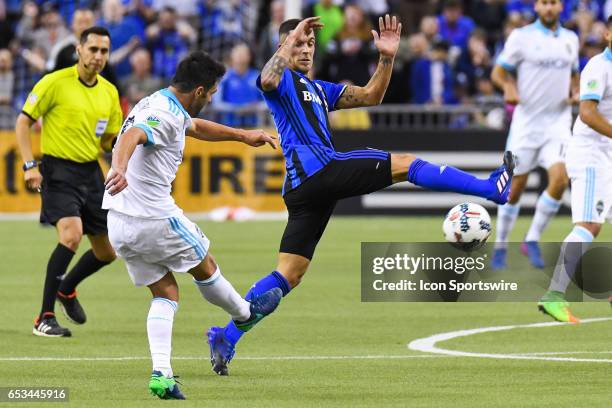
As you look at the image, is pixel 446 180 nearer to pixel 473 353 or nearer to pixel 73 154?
pixel 473 353

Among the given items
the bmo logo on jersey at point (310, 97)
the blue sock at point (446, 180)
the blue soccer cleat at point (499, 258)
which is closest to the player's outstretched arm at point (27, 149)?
the bmo logo on jersey at point (310, 97)

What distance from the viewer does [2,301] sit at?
13.7 metres

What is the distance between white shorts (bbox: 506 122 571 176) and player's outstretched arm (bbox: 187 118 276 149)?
682cm

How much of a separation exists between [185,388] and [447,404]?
1622 millimetres

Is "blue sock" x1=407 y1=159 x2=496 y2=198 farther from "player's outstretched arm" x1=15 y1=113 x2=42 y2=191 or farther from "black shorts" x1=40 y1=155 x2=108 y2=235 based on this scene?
"black shorts" x1=40 y1=155 x2=108 y2=235

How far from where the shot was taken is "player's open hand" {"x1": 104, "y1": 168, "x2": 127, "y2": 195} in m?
7.91

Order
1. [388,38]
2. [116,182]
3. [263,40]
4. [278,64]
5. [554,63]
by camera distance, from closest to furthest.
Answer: [116,182], [278,64], [388,38], [554,63], [263,40]

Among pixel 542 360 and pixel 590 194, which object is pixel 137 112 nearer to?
pixel 542 360

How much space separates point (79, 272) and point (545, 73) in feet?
19.5

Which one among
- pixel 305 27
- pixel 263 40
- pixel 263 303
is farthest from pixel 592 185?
pixel 263 40

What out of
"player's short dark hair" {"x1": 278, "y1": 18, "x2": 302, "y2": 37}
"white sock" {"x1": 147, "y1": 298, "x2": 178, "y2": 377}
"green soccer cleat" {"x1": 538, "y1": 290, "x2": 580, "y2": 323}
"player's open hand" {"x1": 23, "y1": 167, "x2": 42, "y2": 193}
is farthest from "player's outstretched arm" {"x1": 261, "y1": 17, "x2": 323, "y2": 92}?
"green soccer cleat" {"x1": 538, "y1": 290, "x2": 580, "y2": 323}

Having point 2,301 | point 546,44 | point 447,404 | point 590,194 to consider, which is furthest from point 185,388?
point 546,44

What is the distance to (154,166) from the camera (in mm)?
8469

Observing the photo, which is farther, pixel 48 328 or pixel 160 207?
pixel 48 328
